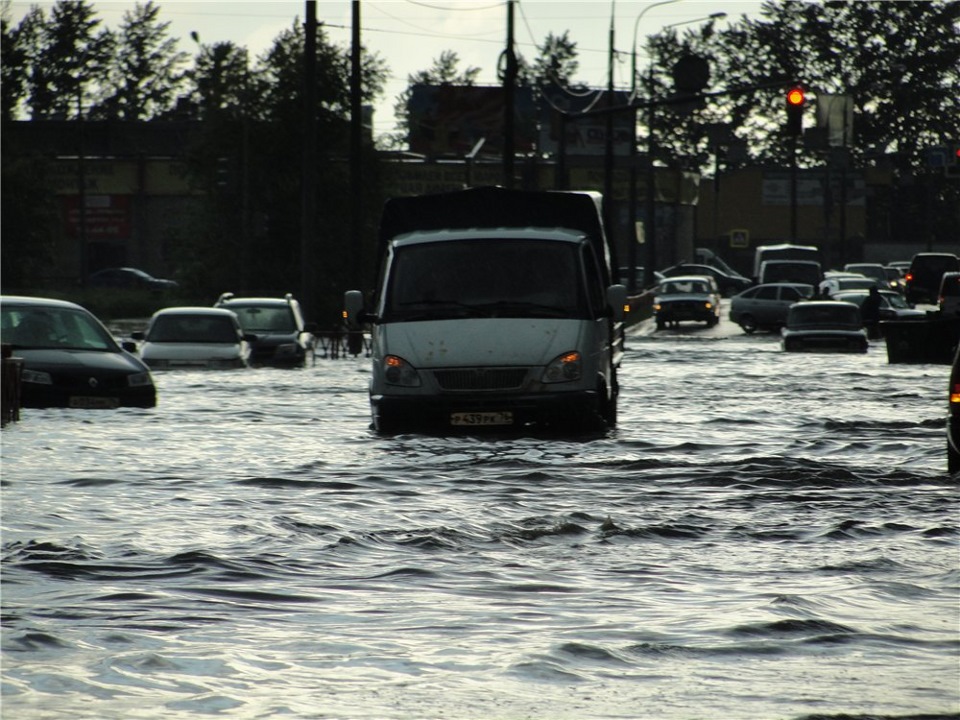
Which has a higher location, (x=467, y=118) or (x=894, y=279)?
(x=467, y=118)

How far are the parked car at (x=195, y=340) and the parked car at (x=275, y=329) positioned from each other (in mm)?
2351

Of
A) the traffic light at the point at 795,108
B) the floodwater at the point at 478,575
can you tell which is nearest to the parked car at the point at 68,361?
the floodwater at the point at 478,575

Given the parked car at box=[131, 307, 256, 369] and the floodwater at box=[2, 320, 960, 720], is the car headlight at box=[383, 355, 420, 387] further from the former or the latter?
the parked car at box=[131, 307, 256, 369]

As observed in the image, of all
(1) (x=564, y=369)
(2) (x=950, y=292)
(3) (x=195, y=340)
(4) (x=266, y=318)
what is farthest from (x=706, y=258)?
(1) (x=564, y=369)

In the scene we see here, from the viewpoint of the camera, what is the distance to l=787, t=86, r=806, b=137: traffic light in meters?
37.7

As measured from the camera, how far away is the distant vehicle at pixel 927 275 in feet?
237

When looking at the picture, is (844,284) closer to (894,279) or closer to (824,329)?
(824,329)

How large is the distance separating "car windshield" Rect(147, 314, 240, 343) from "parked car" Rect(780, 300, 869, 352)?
50.1 ft

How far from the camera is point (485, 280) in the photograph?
62.3 ft

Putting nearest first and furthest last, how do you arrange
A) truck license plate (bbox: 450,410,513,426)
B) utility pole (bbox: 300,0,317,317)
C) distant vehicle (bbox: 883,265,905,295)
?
truck license plate (bbox: 450,410,513,426)
utility pole (bbox: 300,0,317,317)
distant vehicle (bbox: 883,265,905,295)

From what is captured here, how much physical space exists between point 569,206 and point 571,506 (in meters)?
7.72

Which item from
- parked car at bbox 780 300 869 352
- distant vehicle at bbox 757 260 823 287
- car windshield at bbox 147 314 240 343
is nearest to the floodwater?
car windshield at bbox 147 314 240 343

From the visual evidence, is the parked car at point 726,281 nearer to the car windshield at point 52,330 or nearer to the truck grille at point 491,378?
the car windshield at point 52,330

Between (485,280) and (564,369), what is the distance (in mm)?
1310
